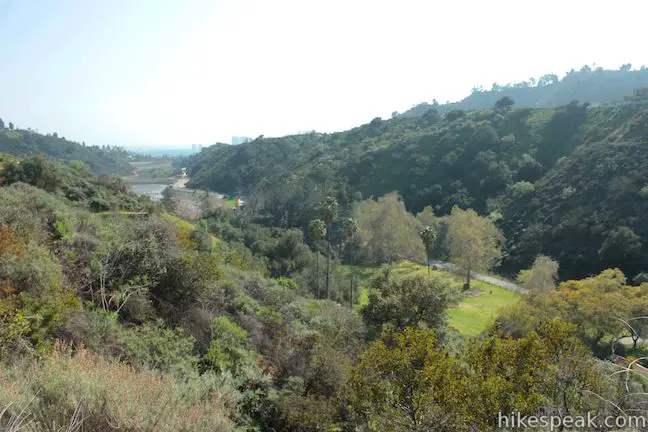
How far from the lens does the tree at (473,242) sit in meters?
38.4

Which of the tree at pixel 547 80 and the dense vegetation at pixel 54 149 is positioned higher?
the tree at pixel 547 80

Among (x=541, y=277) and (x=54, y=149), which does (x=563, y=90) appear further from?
(x=54, y=149)

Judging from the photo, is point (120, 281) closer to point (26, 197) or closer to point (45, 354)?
point (45, 354)

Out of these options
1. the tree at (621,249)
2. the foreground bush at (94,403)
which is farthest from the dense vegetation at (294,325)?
the tree at (621,249)

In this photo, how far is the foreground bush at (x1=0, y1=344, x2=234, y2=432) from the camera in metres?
4.33

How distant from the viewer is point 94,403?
453 centimetres

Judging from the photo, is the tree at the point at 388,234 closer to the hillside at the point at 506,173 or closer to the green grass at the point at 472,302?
the green grass at the point at 472,302

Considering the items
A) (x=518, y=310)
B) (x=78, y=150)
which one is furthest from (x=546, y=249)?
(x=78, y=150)

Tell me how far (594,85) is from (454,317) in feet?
515

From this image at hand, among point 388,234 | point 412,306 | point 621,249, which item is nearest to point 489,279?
point 621,249

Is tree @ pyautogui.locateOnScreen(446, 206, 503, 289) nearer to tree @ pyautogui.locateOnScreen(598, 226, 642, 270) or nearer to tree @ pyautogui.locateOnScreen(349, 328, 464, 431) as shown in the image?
tree @ pyautogui.locateOnScreen(598, 226, 642, 270)

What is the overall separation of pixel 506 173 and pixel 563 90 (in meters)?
120

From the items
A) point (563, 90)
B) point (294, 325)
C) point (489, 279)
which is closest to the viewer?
point (294, 325)

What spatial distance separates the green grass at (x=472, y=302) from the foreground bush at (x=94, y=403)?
61.0ft
